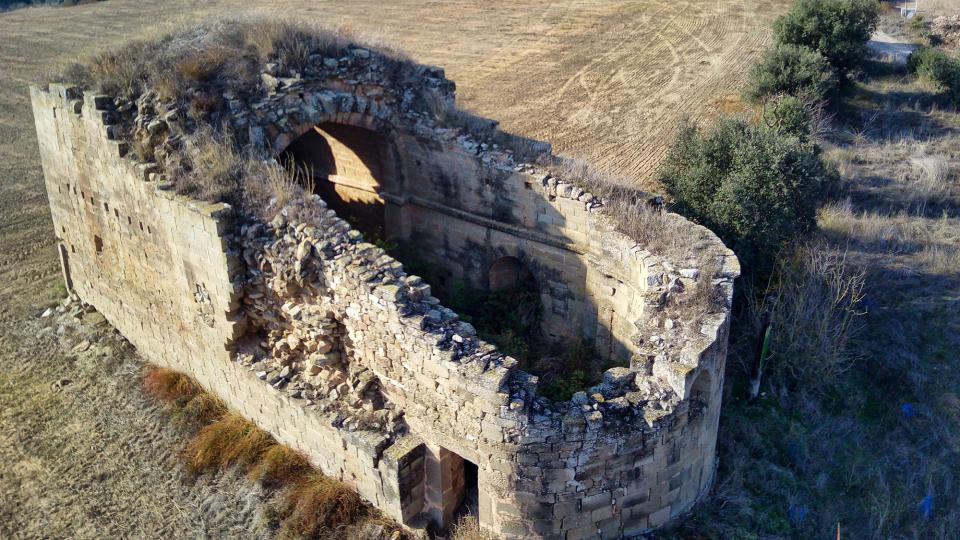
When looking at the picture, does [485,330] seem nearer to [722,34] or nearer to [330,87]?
[330,87]

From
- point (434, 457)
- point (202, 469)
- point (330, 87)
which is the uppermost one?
point (330, 87)

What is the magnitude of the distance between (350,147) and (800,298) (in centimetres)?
742

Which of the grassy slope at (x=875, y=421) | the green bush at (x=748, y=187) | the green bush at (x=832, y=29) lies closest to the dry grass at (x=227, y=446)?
the grassy slope at (x=875, y=421)

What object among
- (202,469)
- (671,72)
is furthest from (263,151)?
(671,72)

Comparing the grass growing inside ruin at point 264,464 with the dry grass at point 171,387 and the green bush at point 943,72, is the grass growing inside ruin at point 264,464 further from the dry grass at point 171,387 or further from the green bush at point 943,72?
the green bush at point 943,72

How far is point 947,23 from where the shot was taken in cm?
2827

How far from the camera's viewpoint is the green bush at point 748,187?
41.6 ft

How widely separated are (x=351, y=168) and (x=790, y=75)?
1275cm

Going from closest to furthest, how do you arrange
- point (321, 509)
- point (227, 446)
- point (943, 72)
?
point (321, 509), point (227, 446), point (943, 72)

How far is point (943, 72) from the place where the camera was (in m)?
22.2

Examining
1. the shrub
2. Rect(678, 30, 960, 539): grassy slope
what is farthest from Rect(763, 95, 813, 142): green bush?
the shrub

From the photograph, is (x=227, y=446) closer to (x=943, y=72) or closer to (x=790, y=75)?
(x=790, y=75)

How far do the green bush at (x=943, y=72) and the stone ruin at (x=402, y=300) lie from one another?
1594 centimetres

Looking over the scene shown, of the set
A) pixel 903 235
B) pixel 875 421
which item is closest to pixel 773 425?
pixel 875 421
